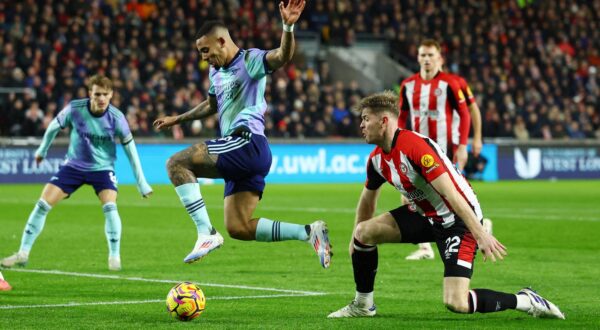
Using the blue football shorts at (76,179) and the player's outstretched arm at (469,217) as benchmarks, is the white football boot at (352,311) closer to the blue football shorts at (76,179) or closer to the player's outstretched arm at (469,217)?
the player's outstretched arm at (469,217)

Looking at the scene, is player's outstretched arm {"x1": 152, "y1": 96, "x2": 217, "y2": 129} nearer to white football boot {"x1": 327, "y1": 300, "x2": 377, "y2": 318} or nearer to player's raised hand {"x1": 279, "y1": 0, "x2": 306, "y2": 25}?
player's raised hand {"x1": 279, "y1": 0, "x2": 306, "y2": 25}

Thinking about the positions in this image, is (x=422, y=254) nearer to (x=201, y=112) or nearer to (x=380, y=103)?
(x=201, y=112)

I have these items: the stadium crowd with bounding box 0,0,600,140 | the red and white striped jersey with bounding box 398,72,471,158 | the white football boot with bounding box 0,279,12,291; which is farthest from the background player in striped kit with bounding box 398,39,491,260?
the stadium crowd with bounding box 0,0,600,140

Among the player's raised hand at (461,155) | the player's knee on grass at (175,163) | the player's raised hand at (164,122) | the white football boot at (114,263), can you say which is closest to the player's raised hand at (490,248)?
the player's knee on grass at (175,163)

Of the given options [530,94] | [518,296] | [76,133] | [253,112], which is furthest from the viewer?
[530,94]

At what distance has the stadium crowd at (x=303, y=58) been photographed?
29344 millimetres

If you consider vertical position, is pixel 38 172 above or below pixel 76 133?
below

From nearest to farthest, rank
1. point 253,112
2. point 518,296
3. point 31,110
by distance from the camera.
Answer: point 518,296, point 253,112, point 31,110

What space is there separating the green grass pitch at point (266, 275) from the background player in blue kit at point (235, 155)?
598 millimetres

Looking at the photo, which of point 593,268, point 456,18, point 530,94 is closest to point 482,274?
point 593,268

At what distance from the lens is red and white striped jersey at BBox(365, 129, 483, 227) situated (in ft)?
24.8

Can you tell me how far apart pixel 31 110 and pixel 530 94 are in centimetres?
1768

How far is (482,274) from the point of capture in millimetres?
11156

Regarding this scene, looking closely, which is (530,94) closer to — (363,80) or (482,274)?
(363,80)
